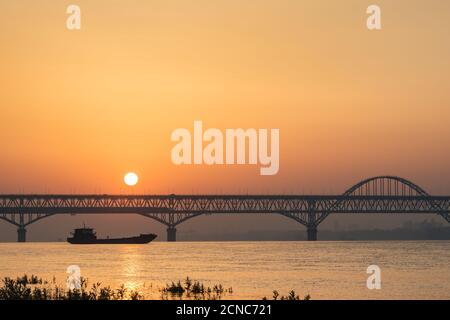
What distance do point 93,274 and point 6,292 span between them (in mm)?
32065

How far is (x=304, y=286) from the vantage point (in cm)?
6625
